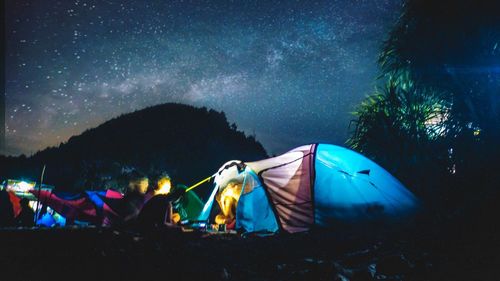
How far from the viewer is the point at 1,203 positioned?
7246mm

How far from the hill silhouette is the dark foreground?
22131 mm

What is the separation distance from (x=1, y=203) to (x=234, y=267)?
743 cm

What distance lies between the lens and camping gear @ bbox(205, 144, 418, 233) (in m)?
5.82

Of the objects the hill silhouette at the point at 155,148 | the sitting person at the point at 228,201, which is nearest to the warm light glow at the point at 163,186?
the sitting person at the point at 228,201

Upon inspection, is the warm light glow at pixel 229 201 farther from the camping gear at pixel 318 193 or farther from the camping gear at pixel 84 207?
the camping gear at pixel 84 207

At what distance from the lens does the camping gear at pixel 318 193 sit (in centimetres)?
582

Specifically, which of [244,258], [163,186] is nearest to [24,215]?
[163,186]

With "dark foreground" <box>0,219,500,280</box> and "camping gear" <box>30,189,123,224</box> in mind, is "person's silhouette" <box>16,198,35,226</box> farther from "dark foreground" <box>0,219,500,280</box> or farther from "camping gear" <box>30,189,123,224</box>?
"dark foreground" <box>0,219,500,280</box>

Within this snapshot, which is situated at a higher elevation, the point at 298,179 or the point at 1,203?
the point at 298,179

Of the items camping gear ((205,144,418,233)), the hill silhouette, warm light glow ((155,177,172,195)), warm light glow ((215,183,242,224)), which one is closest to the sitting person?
warm light glow ((215,183,242,224))

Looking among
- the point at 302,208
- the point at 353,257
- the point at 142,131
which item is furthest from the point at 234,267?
the point at 142,131

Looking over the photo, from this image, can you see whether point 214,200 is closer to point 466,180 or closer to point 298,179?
point 298,179

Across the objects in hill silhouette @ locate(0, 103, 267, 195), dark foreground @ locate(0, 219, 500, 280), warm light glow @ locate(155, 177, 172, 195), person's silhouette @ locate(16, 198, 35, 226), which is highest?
hill silhouette @ locate(0, 103, 267, 195)

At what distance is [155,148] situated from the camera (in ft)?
128
